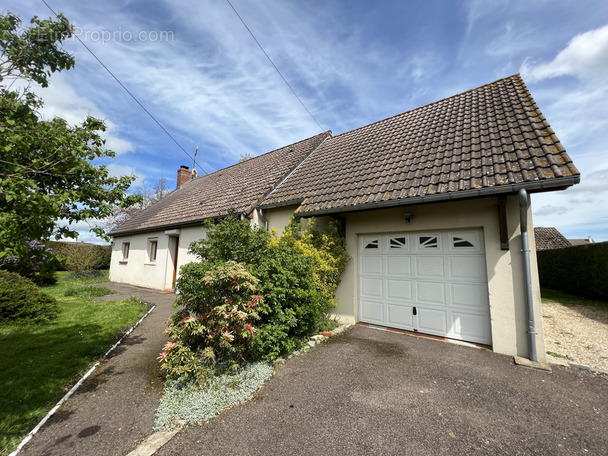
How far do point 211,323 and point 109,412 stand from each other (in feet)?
4.85

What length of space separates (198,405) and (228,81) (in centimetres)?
782

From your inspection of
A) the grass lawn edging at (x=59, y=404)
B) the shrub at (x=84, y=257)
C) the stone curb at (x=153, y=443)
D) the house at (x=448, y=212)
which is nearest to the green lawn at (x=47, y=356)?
the grass lawn edging at (x=59, y=404)

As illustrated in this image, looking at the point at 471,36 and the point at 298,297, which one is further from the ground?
the point at 471,36

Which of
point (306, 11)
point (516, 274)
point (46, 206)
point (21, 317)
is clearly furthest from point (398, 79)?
point (21, 317)

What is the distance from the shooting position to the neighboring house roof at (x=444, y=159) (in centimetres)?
438

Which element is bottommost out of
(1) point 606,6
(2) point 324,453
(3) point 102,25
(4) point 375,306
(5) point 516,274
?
(2) point 324,453

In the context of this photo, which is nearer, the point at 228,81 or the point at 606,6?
the point at 606,6

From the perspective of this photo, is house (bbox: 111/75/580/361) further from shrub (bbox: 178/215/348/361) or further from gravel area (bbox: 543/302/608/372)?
gravel area (bbox: 543/302/608/372)

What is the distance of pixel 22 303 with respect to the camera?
21.2 feet

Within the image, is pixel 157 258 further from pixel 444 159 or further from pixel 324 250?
pixel 444 159

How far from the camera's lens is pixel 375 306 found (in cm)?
603

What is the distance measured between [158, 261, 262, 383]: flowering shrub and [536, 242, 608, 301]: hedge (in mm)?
14420

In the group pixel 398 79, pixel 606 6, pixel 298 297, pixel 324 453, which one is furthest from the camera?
pixel 398 79

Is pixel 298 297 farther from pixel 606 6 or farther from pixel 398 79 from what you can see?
pixel 606 6
